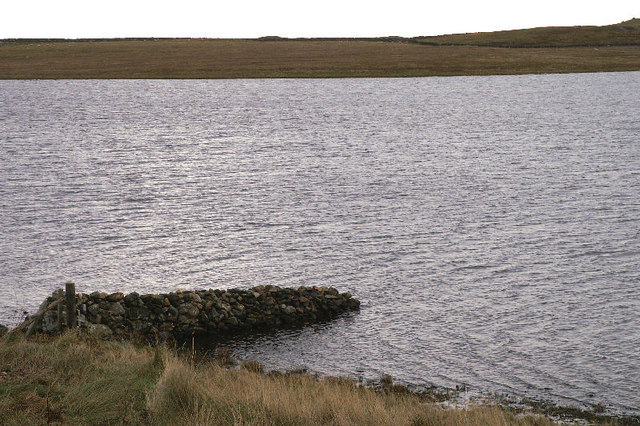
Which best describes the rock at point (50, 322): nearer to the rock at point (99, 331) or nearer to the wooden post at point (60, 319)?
the wooden post at point (60, 319)

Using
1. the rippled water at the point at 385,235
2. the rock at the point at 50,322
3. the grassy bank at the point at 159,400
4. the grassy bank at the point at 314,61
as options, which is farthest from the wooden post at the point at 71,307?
the grassy bank at the point at 314,61

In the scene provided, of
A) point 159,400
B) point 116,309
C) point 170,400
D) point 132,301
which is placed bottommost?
point 116,309

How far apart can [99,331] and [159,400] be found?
30.3 ft

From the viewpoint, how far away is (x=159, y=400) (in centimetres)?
1275

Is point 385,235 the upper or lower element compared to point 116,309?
lower

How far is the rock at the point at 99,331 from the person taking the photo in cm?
2086

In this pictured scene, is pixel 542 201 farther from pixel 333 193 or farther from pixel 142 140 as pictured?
pixel 142 140

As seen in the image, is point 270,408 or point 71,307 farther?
point 71,307

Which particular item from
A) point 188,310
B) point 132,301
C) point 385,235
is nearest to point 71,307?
point 132,301

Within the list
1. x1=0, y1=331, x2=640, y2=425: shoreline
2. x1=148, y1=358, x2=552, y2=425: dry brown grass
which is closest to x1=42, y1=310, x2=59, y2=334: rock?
x1=0, y1=331, x2=640, y2=425: shoreline

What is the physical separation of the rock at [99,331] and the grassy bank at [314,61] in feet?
441

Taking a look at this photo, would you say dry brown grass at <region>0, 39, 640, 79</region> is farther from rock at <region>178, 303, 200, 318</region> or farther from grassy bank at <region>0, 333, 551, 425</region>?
grassy bank at <region>0, 333, 551, 425</region>

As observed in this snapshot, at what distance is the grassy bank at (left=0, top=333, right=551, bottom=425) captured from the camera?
1222 cm

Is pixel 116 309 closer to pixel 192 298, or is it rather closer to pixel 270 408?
pixel 192 298
